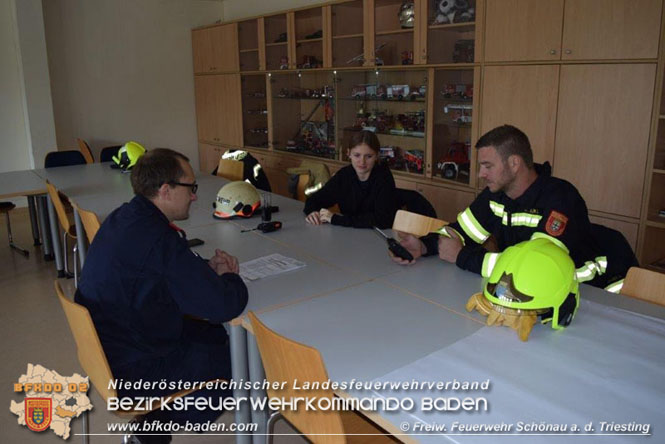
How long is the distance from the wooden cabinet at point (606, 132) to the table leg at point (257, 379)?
2753 millimetres

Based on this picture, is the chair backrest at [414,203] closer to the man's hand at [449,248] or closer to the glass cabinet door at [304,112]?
the man's hand at [449,248]

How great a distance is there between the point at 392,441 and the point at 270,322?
0.54 m

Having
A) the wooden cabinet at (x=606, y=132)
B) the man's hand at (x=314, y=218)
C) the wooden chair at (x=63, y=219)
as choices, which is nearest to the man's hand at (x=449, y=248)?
the man's hand at (x=314, y=218)

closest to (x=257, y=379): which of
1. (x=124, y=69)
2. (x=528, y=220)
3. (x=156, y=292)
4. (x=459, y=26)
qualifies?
(x=156, y=292)

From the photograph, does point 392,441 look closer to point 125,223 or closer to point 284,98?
point 125,223

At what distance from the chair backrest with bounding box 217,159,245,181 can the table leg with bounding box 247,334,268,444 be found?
3178mm

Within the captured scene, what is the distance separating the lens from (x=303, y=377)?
146 centimetres

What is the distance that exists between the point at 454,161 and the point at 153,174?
3142mm

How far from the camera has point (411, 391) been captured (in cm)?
139

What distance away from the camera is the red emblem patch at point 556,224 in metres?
2.20

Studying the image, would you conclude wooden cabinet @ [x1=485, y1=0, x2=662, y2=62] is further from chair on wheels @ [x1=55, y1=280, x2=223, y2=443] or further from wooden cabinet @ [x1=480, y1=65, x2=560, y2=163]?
chair on wheels @ [x1=55, y1=280, x2=223, y2=443]

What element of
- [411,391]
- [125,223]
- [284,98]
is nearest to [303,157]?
[284,98]

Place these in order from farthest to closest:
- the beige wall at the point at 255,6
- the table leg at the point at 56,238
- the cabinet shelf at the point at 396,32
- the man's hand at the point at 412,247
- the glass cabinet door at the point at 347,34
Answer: the beige wall at the point at 255,6 → the glass cabinet door at the point at 347,34 → the cabinet shelf at the point at 396,32 → the table leg at the point at 56,238 → the man's hand at the point at 412,247

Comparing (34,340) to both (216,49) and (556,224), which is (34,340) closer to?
(556,224)
